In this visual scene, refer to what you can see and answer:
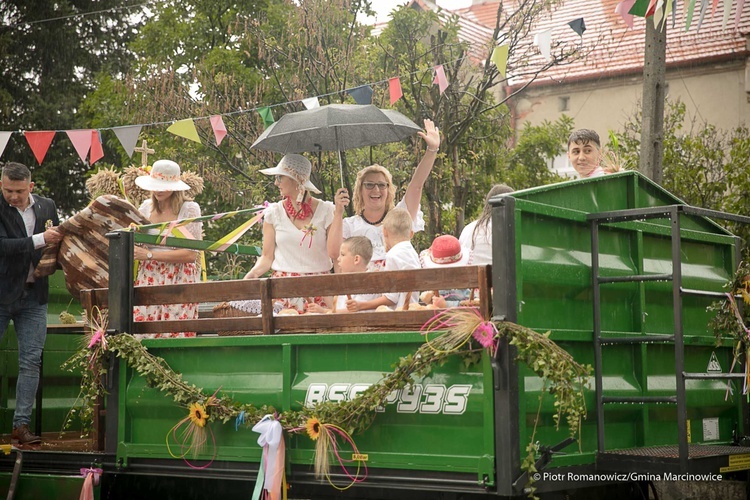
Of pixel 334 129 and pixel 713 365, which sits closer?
pixel 713 365

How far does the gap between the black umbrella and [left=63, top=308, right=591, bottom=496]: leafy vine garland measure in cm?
221

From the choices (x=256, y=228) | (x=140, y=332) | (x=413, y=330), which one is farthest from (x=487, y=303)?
(x=256, y=228)

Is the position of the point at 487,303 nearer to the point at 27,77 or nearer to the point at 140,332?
the point at 140,332

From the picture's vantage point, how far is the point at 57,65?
2948 centimetres

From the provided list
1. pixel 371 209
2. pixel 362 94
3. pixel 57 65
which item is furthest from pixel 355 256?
pixel 57 65

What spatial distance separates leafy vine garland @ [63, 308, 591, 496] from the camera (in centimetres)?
422

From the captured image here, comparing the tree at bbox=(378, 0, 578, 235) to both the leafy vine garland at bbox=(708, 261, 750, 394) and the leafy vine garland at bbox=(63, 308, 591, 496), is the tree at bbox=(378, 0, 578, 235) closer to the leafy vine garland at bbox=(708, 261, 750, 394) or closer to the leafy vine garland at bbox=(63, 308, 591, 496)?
the leafy vine garland at bbox=(708, 261, 750, 394)

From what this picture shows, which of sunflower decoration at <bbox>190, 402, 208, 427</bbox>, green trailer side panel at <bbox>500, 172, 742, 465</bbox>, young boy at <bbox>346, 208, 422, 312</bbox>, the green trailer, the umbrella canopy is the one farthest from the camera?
the umbrella canopy

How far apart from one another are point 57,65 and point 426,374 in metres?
27.6

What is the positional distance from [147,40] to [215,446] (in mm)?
17192

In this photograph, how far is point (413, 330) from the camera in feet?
15.4

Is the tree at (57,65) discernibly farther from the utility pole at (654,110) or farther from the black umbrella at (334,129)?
the black umbrella at (334,129)

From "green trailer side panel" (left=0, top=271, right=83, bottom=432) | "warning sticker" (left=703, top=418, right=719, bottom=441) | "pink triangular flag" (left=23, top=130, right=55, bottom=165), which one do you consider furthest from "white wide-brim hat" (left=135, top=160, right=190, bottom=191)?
"warning sticker" (left=703, top=418, right=719, bottom=441)

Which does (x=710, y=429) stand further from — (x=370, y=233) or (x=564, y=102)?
(x=564, y=102)
